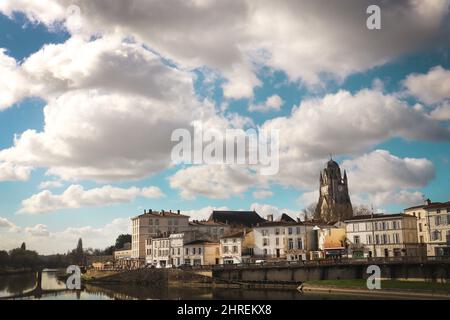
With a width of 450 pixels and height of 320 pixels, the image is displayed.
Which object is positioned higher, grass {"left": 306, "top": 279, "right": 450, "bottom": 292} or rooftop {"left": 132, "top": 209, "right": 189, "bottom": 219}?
rooftop {"left": 132, "top": 209, "right": 189, "bottom": 219}

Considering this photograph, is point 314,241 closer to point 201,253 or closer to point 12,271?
point 201,253

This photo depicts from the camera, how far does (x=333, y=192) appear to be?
169500mm

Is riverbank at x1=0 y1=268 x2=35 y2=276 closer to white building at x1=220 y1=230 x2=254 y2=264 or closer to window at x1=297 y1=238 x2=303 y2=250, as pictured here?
white building at x1=220 y1=230 x2=254 y2=264

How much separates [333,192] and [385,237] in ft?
294

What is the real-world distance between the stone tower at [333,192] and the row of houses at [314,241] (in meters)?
60.0

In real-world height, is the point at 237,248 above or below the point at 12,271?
above

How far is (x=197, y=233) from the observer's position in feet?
342

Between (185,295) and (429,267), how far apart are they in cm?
3049

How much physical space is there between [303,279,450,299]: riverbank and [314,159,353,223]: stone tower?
3746 inches

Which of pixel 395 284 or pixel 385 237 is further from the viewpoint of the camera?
pixel 385 237

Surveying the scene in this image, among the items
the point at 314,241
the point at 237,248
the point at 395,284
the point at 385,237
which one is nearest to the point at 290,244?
the point at 314,241

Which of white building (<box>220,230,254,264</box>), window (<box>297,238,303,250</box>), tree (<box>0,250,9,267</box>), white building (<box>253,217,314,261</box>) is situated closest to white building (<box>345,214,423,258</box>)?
white building (<box>253,217,314,261</box>)

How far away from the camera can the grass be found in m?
54.7
